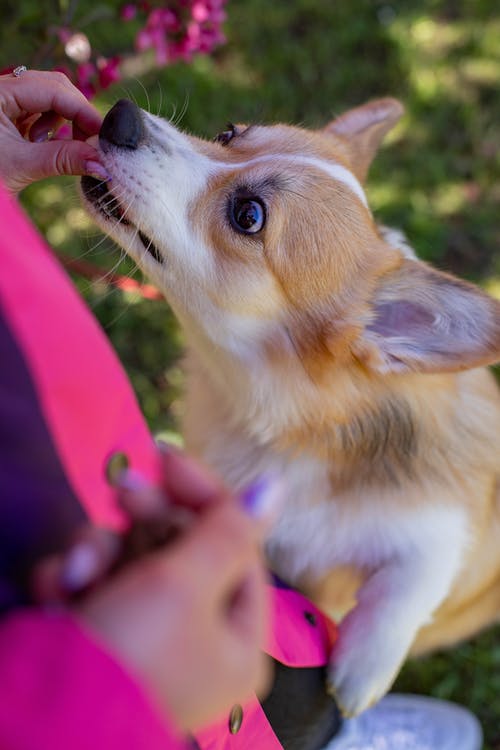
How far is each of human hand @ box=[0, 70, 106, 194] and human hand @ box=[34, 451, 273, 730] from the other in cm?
102

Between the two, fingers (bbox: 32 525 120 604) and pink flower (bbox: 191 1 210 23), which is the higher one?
pink flower (bbox: 191 1 210 23)

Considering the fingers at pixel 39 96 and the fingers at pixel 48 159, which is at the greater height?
the fingers at pixel 39 96

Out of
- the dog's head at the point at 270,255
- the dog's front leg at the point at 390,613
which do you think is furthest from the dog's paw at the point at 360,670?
the dog's head at the point at 270,255

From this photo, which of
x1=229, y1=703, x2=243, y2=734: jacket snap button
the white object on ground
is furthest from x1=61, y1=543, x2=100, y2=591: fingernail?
the white object on ground

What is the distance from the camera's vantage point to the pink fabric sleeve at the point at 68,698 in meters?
0.62

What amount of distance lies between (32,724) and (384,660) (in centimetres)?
150

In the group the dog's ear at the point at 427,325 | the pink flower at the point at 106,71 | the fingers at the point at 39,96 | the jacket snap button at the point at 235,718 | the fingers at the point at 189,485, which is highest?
the fingers at the point at 39,96

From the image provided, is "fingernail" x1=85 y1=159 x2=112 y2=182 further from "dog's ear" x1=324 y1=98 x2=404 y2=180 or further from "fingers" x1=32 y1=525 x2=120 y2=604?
"fingers" x1=32 y1=525 x2=120 y2=604

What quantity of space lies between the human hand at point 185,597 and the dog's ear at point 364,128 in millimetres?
1864

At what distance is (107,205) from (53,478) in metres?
1.16

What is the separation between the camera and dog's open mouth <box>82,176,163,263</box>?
1867 mm

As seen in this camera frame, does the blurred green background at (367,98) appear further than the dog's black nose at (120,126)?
Yes

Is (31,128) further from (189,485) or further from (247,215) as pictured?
(189,485)

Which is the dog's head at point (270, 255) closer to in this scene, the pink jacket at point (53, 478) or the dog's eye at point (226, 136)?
the dog's eye at point (226, 136)
